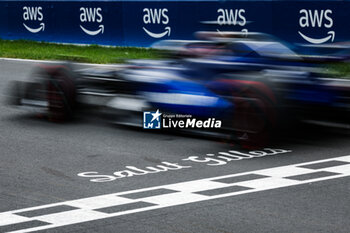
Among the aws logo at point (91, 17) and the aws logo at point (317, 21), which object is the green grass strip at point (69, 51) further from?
the aws logo at point (317, 21)

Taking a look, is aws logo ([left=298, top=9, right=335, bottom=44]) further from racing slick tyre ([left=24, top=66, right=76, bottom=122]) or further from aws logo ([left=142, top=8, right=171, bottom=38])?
racing slick tyre ([left=24, top=66, right=76, bottom=122])

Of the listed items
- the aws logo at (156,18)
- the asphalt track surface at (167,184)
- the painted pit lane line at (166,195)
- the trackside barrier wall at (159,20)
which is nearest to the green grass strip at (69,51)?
the trackside barrier wall at (159,20)

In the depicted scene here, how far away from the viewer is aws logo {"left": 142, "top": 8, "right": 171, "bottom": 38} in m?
23.3

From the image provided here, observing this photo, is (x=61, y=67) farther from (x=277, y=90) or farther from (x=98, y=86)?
(x=277, y=90)

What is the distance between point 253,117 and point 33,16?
1810 cm

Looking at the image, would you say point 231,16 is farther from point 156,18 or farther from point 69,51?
point 69,51

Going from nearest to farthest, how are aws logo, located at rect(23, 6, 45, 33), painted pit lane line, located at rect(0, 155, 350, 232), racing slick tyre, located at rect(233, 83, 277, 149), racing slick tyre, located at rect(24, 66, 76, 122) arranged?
painted pit lane line, located at rect(0, 155, 350, 232), racing slick tyre, located at rect(233, 83, 277, 149), racing slick tyre, located at rect(24, 66, 76, 122), aws logo, located at rect(23, 6, 45, 33)

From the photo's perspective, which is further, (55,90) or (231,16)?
A: (231,16)

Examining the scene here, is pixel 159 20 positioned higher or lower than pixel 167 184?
higher

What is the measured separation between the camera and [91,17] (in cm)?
2525

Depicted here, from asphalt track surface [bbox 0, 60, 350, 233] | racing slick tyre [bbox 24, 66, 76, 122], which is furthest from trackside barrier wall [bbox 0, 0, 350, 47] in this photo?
Result: asphalt track surface [bbox 0, 60, 350, 233]

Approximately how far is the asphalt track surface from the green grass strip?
31.2 feet

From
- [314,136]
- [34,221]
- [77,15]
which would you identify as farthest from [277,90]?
[77,15]

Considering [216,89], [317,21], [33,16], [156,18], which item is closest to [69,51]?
[156,18]
